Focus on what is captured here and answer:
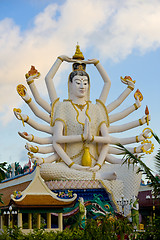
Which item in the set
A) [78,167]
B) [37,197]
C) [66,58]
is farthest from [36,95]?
[37,197]

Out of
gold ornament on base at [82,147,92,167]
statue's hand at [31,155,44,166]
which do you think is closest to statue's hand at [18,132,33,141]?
statue's hand at [31,155,44,166]

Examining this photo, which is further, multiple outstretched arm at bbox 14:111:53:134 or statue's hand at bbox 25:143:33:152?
multiple outstretched arm at bbox 14:111:53:134

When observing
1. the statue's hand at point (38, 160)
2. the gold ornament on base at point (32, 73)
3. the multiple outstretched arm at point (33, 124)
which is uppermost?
the gold ornament on base at point (32, 73)

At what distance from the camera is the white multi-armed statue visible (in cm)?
2122

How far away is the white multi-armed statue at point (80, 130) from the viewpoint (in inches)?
835

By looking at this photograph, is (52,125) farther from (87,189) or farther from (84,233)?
(84,233)

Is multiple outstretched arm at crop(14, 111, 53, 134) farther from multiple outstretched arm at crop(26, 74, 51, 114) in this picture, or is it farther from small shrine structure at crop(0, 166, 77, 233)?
small shrine structure at crop(0, 166, 77, 233)

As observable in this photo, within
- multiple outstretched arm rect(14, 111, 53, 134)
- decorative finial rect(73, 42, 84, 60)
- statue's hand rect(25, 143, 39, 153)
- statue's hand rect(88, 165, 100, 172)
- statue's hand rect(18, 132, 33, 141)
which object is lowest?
statue's hand rect(88, 165, 100, 172)

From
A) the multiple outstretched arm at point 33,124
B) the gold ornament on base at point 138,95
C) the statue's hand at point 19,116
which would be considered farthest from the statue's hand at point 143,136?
the statue's hand at point 19,116

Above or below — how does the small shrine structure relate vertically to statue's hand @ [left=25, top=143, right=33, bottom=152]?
below

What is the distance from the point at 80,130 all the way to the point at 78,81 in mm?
2348

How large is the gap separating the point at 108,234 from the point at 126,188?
8.36m

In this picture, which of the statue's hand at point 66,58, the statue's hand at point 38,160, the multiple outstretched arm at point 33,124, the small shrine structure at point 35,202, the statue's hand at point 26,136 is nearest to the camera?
the small shrine structure at point 35,202

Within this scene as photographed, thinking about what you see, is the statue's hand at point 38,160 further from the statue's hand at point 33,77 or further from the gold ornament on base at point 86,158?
the statue's hand at point 33,77
